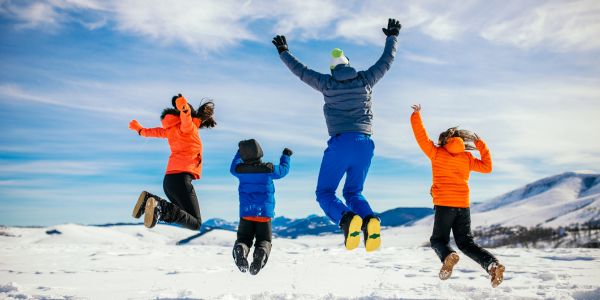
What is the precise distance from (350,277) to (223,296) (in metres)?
5.07

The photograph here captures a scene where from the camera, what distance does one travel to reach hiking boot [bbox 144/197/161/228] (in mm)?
7008

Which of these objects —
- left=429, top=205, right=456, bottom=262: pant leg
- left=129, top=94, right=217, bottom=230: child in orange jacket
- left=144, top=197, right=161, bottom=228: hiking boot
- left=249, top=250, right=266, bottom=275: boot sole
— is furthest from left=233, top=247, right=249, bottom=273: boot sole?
left=429, top=205, right=456, bottom=262: pant leg

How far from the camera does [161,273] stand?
16.0 meters

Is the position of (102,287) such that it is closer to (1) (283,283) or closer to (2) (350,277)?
(1) (283,283)

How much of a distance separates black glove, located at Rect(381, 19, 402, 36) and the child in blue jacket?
9.37 feet

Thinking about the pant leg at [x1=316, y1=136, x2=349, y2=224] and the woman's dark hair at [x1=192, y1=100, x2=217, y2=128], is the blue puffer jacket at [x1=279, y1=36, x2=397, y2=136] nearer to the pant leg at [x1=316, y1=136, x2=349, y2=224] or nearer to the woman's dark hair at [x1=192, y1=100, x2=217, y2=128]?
the pant leg at [x1=316, y1=136, x2=349, y2=224]

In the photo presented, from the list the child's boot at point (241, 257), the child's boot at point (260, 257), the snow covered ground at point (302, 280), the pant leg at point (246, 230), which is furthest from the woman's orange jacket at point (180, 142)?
the snow covered ground at point (302, 280)

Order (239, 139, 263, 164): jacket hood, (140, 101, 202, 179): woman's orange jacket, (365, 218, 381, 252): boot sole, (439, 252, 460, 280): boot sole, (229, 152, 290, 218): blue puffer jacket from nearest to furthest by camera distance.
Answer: (365, 218, 381, 252): boot sole → (439, 252, 460, 280): boot sole → (239, 139, 263, 164): jacket hood → (229, 152, 290, 218): blue puffer jacket → (140, 101, 202, 179): woman's orange jacket

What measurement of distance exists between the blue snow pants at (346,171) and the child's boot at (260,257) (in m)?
1.18

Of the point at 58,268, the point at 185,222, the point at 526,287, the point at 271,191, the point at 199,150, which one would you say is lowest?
the point at 58,268

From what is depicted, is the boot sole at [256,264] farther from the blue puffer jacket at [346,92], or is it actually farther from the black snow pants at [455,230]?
the black snow pants at [455,230]

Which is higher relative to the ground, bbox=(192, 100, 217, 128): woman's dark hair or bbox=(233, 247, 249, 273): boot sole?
bbox=(192, 100, 217, 128): woman's dark hair

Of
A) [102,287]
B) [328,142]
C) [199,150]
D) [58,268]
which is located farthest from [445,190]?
[58,268]

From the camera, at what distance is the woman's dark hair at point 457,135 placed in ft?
25.2
